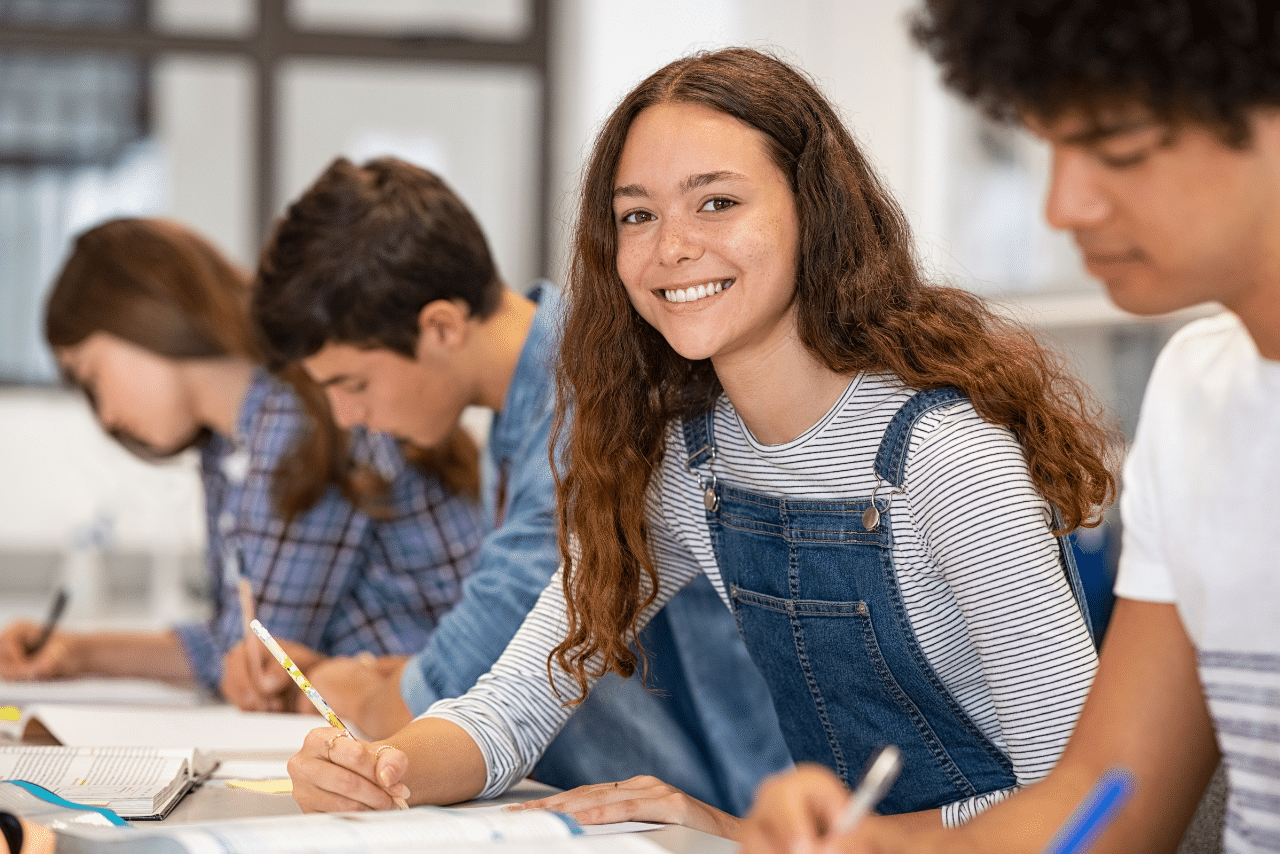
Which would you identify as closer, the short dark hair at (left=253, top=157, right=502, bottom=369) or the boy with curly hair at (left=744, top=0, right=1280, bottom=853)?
the boy with curly hair at (left=744, top=0, right=1280, bottom=853)

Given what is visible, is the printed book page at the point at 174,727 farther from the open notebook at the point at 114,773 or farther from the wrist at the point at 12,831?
the wrist at the point at 12,831

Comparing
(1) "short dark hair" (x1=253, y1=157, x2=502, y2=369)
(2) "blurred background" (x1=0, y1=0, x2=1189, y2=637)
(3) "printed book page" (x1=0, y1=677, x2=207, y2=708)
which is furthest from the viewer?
(2) "blurred background" (x1=0, y1=0, x2=1189, y2=637)

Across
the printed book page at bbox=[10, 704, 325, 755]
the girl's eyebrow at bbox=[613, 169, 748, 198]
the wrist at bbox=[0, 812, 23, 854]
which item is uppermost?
the girl's eyebrow at bbox=[613, 169, 748, 198]

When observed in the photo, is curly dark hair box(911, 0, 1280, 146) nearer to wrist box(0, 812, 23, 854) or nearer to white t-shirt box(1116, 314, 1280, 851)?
white t-shirt box(1116, 314, 1280, 851)

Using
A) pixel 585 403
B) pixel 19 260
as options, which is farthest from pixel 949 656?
pixel 19 260

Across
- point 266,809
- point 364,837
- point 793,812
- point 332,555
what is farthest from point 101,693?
point 793,812

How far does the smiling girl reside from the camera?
3.30 feet

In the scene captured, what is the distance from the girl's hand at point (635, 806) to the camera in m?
0.97

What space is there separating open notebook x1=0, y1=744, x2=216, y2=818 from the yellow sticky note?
34 mm

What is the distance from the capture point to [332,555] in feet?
5.66

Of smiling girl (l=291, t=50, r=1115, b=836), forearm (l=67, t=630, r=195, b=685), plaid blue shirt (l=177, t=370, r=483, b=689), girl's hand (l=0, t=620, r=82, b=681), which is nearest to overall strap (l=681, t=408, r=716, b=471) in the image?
smiling girl (l=291, t=50, r=1115, b=836)

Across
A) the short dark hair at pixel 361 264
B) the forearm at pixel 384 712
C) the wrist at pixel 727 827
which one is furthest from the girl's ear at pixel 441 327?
the wrist at pixel 727 827

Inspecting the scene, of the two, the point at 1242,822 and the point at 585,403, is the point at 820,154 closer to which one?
the point at 585,403

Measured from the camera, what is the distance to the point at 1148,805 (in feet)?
2.48
